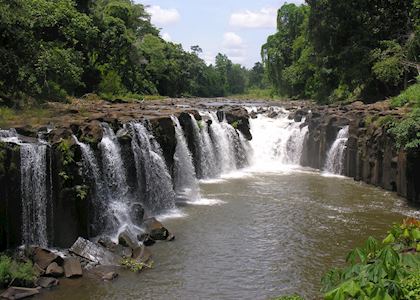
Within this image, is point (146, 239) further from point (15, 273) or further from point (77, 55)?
point (77, 55)

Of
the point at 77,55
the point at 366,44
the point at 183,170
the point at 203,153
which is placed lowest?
the point at 183,170

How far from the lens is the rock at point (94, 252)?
12.5 meters

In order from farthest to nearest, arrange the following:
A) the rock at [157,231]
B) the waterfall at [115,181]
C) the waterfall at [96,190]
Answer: the waterfall at [115,181], the waterfall at [96,190], the rock at [157,231]

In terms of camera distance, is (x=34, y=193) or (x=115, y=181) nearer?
(x=34, y=193)

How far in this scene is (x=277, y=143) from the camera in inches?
1156

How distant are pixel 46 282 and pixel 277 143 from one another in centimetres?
2012

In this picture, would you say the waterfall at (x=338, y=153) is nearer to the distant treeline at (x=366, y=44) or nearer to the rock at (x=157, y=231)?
the distant treeline at (x=366, y=44)

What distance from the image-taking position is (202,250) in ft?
44.5

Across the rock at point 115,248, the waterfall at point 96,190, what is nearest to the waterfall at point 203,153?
the waterfall at point 96,190

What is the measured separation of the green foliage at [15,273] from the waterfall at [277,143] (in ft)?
60.0

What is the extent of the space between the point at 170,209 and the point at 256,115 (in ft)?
50.9

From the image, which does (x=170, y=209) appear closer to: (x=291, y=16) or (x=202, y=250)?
(x=202, y=250)

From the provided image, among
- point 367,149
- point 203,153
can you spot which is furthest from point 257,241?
point 367,149

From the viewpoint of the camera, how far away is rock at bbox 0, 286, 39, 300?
10258mm
